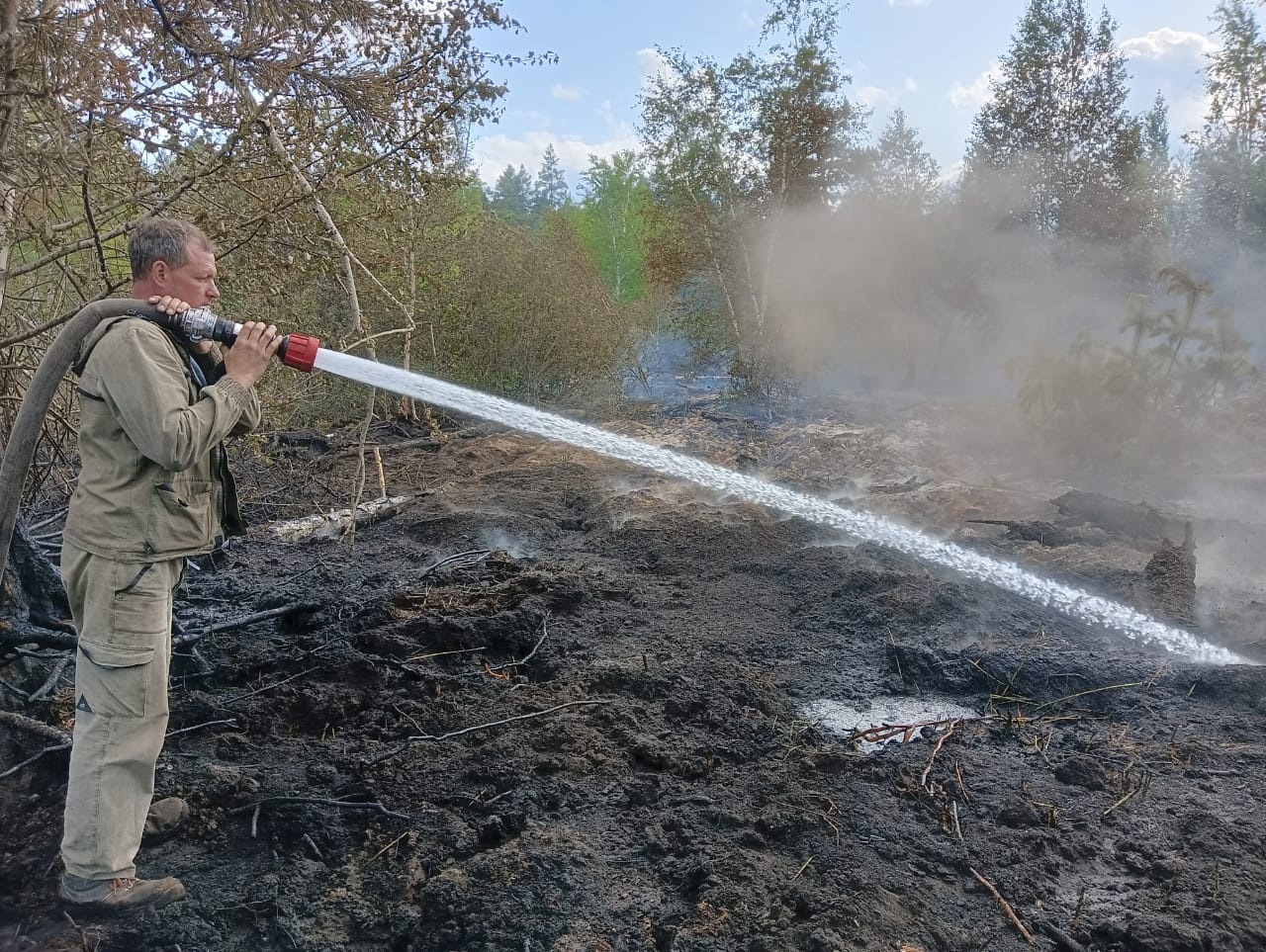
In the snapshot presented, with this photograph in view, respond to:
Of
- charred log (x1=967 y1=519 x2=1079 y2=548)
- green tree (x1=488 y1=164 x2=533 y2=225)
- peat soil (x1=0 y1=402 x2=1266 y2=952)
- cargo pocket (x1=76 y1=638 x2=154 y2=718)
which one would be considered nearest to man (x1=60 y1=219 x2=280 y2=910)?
cargo pocket (x1=76 y1=638 x2=154 y2=718)

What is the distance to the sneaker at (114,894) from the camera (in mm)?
2510

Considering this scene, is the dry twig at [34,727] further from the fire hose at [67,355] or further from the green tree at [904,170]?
the green tree at [904,170]

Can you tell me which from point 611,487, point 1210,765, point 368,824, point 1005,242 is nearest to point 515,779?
point 368,824

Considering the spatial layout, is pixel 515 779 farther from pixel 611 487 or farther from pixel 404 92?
pixel 611 487

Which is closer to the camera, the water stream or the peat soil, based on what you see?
the peat soil

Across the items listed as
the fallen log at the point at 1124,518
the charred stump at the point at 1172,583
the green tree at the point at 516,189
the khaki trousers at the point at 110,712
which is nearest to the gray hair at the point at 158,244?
the khaki trousers at the point at 110,712

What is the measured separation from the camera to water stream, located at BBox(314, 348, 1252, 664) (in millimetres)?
3875

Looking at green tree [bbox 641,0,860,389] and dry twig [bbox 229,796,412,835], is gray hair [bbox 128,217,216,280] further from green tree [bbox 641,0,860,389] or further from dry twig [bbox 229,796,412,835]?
green tree [bbox 641,0,860,389]

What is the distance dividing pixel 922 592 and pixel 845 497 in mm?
3545

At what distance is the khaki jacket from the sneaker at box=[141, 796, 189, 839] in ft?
3.42

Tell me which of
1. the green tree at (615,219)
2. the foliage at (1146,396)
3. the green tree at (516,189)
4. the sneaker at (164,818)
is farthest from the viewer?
the green tree at (516,189)

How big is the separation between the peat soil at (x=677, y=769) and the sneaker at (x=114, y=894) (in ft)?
0.20

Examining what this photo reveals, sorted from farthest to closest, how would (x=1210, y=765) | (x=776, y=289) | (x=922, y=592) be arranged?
(x=776, y=289)
(x=922, y=592)
(x=1210, y=765)

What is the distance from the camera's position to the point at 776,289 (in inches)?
711
